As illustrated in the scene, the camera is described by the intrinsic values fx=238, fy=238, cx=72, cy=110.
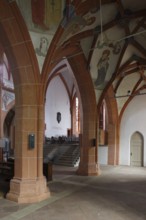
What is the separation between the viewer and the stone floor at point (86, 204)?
534 cm

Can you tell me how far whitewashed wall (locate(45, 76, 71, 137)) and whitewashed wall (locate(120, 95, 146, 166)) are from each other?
6.89 metres

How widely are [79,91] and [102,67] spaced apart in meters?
1.54

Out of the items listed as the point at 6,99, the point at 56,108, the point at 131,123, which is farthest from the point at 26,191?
the point at 56,108

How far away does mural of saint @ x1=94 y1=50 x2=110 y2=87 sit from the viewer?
10.7m

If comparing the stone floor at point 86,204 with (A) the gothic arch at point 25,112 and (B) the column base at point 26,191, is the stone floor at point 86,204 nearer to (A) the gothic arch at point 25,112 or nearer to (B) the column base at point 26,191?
(B) the column base at point 26,191

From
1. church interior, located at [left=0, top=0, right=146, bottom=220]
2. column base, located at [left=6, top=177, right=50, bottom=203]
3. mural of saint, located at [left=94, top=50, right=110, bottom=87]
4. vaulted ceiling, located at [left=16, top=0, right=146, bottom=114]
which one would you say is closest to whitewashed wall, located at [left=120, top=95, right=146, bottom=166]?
church interior, located at [left=0, top=0, right=146, bottom=220]

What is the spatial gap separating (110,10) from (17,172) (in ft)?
20.6

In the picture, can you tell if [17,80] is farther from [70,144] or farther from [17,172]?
[70,144]

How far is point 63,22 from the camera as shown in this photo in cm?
693

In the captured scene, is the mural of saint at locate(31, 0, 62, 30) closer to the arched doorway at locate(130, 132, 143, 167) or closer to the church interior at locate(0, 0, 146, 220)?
the church interior at locate(0, 0, 146, 220)

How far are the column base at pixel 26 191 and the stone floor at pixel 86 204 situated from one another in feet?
0.59

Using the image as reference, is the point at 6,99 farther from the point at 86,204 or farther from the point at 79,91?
the point at 86,204

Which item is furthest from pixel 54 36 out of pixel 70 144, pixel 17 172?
pixel 70 144

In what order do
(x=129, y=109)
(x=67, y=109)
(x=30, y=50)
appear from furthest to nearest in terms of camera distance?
(x=67, y=109) < (x=129, y=109) < (x=30, y=50)
